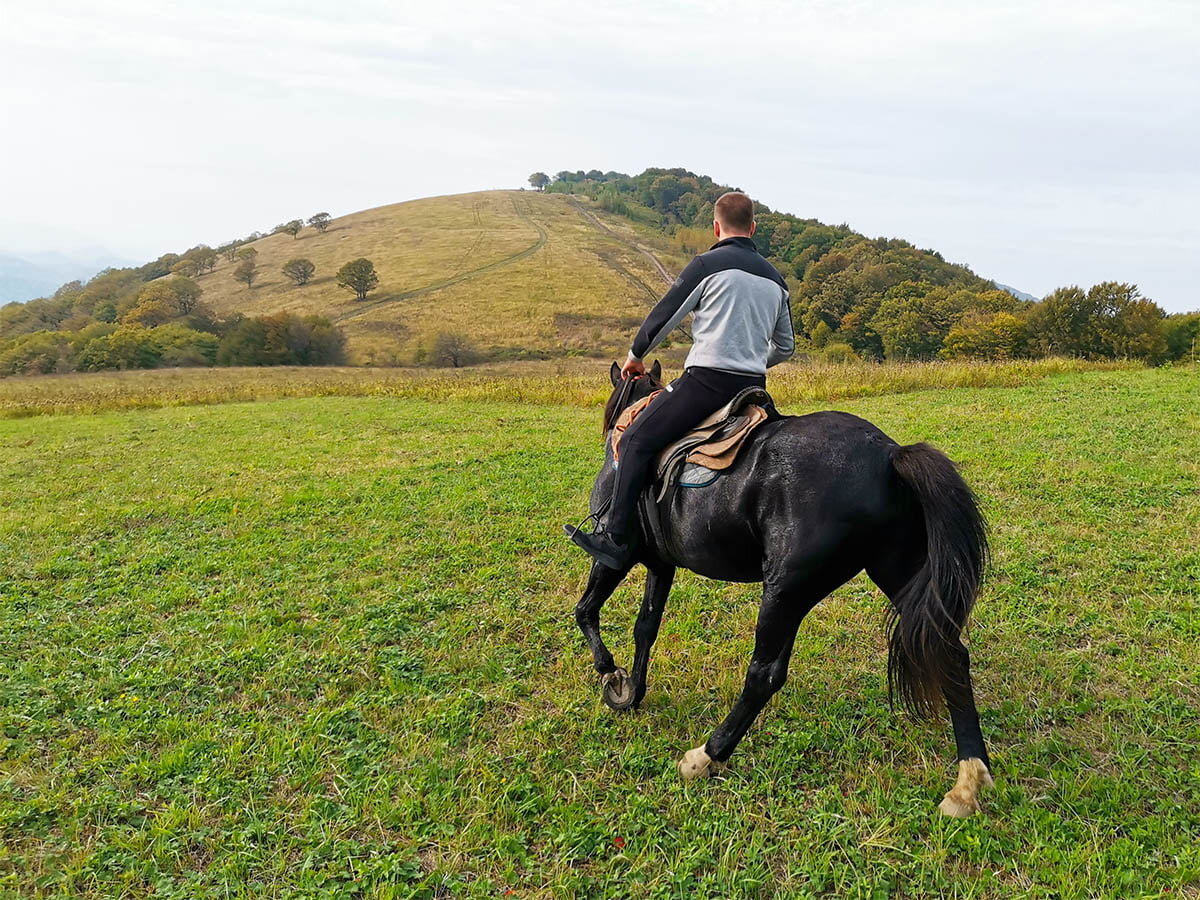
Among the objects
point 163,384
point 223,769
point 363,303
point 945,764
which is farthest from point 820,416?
point 363,303

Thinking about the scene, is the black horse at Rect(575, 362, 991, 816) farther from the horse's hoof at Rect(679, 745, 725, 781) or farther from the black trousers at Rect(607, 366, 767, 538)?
the black trousers at Rect(607, 366, 767, 538)

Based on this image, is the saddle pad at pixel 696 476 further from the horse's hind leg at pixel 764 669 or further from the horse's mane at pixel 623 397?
the horse's mane at pixel 623 397

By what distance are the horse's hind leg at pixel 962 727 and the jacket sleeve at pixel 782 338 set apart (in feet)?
4.64

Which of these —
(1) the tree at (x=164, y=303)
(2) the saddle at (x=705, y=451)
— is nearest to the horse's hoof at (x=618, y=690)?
(2) the saddle at (x=705, y=451)

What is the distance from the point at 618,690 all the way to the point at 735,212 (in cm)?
316

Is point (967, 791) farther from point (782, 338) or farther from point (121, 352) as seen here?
point (121, 352)

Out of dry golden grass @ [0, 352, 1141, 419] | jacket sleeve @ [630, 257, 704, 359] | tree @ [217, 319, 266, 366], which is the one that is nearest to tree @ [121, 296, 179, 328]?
tree @ [217, 319, 266, 366]

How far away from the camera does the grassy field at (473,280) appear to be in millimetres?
60562

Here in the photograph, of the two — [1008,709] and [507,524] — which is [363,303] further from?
[1008,709]

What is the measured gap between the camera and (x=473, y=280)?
77.6m

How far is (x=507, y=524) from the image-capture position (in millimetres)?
8273

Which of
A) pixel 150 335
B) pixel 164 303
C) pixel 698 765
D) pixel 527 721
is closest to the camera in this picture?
pixel 698 765

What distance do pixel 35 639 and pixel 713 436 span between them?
5.83m

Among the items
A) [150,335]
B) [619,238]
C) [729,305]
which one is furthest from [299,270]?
[729,305]
